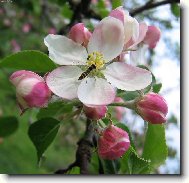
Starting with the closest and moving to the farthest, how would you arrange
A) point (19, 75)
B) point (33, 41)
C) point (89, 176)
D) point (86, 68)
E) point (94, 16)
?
point (19, 75)
point (86, 68)
point (89, 176)
point (94, 16)
point (33, 41)

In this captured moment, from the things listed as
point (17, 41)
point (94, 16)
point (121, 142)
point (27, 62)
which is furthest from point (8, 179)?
point (17, 41)

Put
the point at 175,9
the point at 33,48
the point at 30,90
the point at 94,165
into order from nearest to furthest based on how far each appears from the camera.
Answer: the point at 30,90 → the point at 94,165 → the point at 175,9 → the point at 33,48

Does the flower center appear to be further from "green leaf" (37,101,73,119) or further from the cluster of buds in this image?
"green leaf" (37,101,73,119)

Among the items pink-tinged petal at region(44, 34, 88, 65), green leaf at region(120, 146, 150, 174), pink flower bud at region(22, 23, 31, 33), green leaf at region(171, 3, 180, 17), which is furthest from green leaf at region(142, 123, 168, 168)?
pink flower bud at region(22, 23, 31, 33)

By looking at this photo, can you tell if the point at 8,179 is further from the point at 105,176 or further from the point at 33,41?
the point at 33,41

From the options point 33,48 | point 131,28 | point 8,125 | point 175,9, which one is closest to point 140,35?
point 131,28

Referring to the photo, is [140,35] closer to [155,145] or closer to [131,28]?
[131,28]
